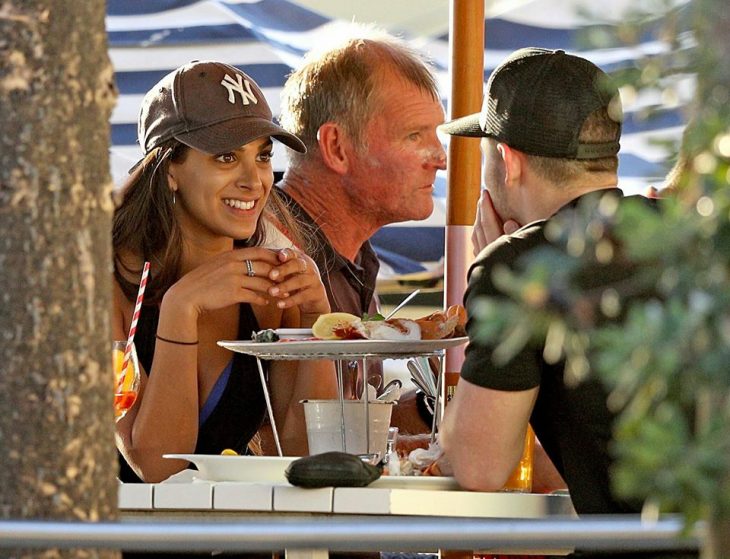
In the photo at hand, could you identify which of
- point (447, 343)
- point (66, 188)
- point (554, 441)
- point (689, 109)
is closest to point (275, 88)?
point (447, 343)

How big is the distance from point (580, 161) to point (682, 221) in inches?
65.0

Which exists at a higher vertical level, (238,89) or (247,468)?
(238,89)

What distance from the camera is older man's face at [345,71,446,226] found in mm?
4074

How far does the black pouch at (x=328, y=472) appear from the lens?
6.48ft

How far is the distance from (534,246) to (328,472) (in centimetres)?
52

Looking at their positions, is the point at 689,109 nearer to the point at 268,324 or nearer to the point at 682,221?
the point at 682,221

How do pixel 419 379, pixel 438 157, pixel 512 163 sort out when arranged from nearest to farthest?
pixel 512 163 < pixel 419 379 < pixel 438 157

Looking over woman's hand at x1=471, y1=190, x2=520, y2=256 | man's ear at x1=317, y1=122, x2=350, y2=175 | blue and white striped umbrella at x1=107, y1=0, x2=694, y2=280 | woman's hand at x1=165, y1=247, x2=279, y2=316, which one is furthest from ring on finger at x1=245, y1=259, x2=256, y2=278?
blue and white striped umbrella at x1=107, y1=0, x2=694, y2=280

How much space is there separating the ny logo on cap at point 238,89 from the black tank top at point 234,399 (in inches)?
19.5

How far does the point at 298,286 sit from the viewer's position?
2.95 m

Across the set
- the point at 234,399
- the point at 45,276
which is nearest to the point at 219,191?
the point at 234,399

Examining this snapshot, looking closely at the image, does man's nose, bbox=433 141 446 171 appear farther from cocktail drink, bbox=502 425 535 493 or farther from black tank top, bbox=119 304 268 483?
cocktail drink, bbox=502 425 535 493

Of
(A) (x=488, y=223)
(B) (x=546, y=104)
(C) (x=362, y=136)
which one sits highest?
(C) (x=362, y=136)

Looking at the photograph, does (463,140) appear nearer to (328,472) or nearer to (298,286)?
(298,286)
